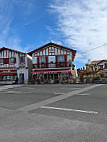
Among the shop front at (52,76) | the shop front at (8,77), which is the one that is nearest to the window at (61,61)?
the shop front at (52,76)

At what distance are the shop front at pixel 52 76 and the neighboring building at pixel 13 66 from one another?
262 cm

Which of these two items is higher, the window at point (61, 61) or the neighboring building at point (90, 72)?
the window at point (61, 61)

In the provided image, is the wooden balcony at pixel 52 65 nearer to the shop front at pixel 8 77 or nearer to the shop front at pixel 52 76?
the shop front at pixel 52 76

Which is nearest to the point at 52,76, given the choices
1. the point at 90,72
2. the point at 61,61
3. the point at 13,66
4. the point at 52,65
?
the point at 52,65

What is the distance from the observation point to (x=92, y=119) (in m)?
4.12

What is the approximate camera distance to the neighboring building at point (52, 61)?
989 inches

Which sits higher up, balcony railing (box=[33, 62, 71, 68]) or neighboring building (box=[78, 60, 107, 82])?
balcony railing (box=[33, 62, 71, 68])

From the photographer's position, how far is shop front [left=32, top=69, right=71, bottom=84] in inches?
955

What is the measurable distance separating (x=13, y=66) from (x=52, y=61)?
835 centimetres

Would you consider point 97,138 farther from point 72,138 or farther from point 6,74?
point 6,74

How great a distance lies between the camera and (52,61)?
2591 cm

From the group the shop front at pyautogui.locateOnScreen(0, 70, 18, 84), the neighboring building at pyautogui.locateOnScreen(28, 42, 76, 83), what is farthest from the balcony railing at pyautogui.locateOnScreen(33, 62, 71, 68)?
the shop front at pyautogui.locateOnScreen(0, 70, 18, 84)

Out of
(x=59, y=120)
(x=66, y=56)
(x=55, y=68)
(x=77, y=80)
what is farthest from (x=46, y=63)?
(x=59, y=120)

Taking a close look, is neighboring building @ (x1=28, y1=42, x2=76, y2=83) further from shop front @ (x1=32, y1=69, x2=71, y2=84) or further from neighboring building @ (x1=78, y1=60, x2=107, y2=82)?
neighboring building @ (x1=78, y1=60, x2=107, y2=82)
